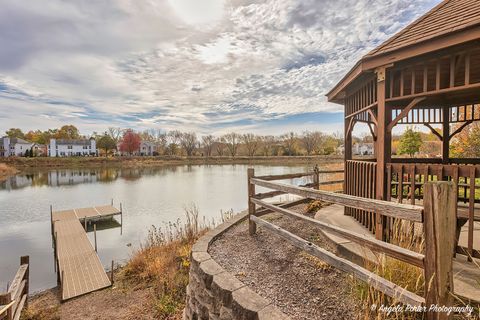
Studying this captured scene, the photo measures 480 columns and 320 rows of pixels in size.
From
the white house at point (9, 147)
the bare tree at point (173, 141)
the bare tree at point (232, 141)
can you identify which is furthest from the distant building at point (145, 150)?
the white house at point (9, 147)

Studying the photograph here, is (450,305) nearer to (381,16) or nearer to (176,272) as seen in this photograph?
(176,272)

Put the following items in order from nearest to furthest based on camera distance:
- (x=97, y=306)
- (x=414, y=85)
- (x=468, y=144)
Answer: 1. (x=414, y=85)
2. (x=97, y=306)
3. (x=468, y=144)

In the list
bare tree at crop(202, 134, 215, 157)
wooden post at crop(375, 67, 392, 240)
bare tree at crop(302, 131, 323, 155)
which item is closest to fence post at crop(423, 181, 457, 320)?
wooden post at crop(375, 67, 392, 240)

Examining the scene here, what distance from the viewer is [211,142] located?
2948 inches

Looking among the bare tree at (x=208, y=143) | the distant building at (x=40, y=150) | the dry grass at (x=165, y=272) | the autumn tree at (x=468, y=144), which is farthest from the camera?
the bare tree at (x=208, y=143)

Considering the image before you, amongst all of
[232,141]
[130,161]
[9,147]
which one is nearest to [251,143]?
[232,141]

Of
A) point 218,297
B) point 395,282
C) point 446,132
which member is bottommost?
point 218,297

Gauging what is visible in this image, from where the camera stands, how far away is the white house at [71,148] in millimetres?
61938

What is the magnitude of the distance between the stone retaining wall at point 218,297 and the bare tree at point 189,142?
7030 cm

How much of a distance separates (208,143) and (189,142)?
556cm

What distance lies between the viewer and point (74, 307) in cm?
656

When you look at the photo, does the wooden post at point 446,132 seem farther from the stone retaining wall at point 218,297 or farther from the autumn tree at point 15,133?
the autumn tree at point 15,133

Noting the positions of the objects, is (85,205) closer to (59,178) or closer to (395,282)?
(59,178)

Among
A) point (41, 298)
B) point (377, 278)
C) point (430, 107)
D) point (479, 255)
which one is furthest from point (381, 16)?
point (41, 298)
